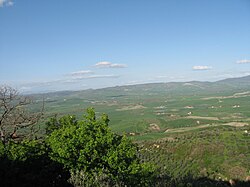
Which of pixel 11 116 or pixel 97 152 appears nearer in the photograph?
pixel 97 152

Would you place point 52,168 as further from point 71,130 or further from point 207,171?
point 207,171

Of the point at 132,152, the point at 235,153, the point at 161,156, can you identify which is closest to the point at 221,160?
the point at 235,153

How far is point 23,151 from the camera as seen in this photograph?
11680mm

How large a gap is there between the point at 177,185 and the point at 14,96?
14793mm

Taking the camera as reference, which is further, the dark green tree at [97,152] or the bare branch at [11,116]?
the bare branch at [11,116]

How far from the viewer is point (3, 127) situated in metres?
19.6

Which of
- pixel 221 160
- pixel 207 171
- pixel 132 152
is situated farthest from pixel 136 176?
pixel 221 160

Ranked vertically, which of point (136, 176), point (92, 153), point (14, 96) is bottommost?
point (136, 176)

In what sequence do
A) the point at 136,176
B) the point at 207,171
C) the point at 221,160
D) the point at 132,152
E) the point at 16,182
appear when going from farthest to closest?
1. the point at 221,160
2. the point at 207,171
3. the point at 132,152
4. the point at 136,176
5. the point at 16,182

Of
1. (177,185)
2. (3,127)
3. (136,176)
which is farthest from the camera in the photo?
(3,127)

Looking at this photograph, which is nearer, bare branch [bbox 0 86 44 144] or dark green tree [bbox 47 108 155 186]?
dark green tree [bbox 47 108 155 186]

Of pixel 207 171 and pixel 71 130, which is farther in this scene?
pixel 207 171

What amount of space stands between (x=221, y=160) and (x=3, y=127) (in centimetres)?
3342

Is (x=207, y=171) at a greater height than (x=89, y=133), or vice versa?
(x=89, y=133)
